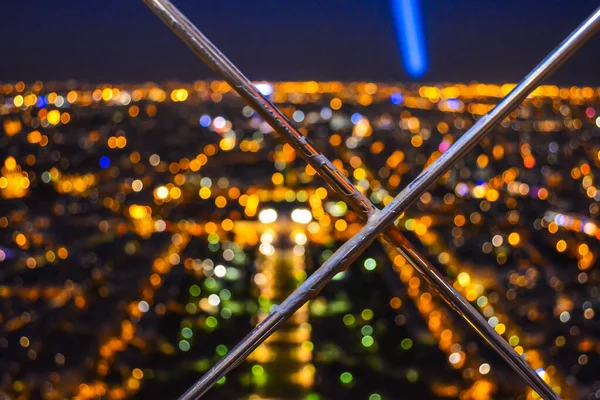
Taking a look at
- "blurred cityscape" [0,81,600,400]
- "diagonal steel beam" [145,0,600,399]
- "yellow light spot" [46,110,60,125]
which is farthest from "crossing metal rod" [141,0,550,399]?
"yellow light spot" [46,110,60,125]

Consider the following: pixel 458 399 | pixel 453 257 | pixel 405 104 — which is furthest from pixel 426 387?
pixel 405 104

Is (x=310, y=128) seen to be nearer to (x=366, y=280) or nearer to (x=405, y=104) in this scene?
(x=405, y=104)

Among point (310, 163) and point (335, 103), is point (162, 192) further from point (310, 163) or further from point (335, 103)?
point (310, 163)

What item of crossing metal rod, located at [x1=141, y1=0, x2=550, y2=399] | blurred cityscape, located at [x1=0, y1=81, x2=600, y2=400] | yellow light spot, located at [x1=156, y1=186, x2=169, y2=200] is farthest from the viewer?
yellow light spot, located at [x1=156, y1=186, x2=169, y2=200]

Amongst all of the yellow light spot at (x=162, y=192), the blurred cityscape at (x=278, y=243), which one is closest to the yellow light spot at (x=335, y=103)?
the blurred cityscape at (x=278, y=243)

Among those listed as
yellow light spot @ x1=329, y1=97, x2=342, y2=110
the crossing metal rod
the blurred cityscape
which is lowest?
the crossing metal rod

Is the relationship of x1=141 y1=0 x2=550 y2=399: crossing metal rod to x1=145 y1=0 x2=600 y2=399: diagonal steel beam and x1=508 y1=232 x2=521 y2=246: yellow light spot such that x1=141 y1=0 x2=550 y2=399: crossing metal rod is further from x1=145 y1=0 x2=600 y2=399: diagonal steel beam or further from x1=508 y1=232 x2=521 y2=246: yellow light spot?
x1=508 y1=232 x2=521 y2=246: yellow light spot

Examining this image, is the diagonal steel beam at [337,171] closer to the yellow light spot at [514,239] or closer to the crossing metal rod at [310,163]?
the crossing metal rod at [310,163]
